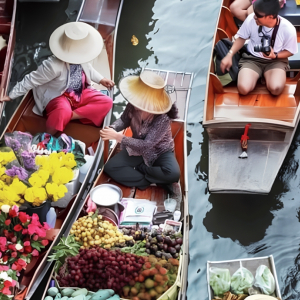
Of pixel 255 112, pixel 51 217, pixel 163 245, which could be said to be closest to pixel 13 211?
pixel 51 217

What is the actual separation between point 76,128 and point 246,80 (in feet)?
5.25

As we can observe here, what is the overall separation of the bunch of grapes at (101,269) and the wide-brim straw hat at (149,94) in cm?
108

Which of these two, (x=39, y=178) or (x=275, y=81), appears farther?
(x=275, y=81)

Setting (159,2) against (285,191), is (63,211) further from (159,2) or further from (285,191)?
(159,2)

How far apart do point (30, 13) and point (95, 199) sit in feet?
11.9

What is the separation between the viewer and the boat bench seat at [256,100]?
3938 millimetres

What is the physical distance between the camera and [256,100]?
13.2ft

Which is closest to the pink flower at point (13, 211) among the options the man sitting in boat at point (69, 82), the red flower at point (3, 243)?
the red flower at point (3, 243)

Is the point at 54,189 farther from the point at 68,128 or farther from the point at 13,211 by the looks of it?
the point at 68,128

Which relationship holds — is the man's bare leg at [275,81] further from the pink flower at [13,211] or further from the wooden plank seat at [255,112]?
the pink flower at [13,211]

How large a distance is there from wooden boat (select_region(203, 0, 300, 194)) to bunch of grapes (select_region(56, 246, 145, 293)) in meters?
1.07

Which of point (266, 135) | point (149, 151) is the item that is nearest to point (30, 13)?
point (149, 151)

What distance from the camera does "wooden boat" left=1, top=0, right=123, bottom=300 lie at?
119 inches

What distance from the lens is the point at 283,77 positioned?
13.1ft
